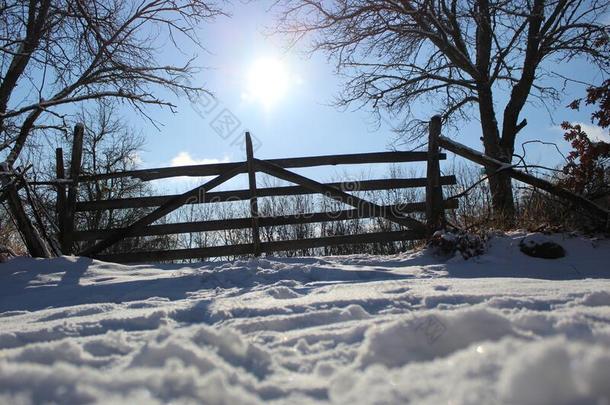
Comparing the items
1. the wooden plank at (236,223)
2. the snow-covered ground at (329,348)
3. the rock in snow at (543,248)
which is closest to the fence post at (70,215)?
the wooden plank at (236,223)

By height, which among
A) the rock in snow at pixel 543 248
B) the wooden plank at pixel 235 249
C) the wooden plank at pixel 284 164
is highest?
the wooden plank at pixel 284 164

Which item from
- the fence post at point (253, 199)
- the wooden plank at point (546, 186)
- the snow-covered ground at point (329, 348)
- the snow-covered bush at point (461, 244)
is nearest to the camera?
the snow-covered ground at point (329, 348)

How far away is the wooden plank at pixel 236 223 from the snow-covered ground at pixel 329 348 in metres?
3.19

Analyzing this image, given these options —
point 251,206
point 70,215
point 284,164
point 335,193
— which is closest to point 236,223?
point 251,206

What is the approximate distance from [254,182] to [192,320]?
164 inches

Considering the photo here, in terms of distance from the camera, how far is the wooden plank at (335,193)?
256 inches

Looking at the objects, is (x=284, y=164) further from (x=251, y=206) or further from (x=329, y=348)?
(x=329, y=348)

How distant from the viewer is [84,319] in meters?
2.58

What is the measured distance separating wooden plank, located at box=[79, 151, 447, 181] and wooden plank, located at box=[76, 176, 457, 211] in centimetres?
35

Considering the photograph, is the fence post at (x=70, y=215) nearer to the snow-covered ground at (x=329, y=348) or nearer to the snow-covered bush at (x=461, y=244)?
the snow-covered ground at (x=329, y=348)

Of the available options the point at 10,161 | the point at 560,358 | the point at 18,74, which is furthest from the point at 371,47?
the point at 560,358

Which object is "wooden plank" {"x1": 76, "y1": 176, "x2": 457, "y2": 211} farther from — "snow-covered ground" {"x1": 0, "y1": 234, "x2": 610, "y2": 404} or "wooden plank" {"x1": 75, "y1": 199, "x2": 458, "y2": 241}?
"snow-covered ground" {"x1": 0, "y1": 234, "x2": 610, "y2": 404}

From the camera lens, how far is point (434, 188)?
6.52 metres

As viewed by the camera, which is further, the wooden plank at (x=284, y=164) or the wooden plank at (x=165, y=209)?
the wooden plank at (x=284, y=164)
